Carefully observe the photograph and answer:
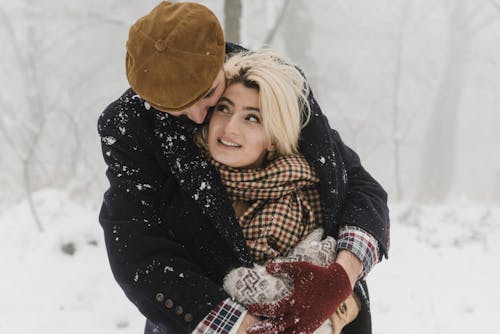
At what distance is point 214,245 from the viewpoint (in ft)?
5.41

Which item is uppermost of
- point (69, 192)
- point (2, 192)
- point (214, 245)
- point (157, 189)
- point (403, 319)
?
point (157, 189)

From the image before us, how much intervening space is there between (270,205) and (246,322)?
0.48m

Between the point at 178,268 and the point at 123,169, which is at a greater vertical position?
the point at 123,169

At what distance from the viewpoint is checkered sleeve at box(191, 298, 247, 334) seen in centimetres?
142

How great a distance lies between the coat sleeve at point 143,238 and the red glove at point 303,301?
0.17 meters

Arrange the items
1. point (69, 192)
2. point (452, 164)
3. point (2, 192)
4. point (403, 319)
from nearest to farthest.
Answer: point (403, 319)
point (69, 192)
point (2, 192)
point (452, 164)

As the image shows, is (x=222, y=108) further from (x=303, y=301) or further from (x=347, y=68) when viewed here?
(x=347, y=68)

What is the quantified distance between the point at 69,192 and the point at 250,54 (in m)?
6.83

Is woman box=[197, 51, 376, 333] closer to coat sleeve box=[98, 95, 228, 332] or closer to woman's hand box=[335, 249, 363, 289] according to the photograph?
woman's hand box=[335, 249, 363, 289]

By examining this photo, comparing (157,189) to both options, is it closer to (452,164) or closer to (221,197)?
(221,197)

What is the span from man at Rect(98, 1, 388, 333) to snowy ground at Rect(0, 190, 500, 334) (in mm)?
1837

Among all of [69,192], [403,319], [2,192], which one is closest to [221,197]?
[403,319]

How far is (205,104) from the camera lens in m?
1.68

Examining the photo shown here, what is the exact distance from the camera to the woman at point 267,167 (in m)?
1.70
